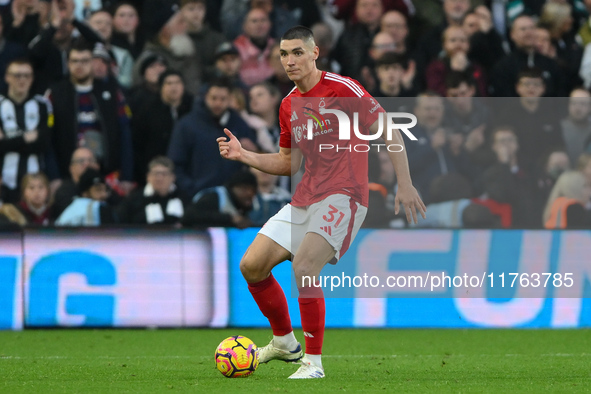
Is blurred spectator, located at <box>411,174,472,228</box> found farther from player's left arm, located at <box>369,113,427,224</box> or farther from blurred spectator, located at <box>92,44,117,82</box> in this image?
blurred spectator, located at <box>92,44,117,82</box>

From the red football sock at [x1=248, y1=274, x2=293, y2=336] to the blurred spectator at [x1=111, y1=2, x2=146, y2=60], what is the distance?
5.38m

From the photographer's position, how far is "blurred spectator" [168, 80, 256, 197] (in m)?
9.71

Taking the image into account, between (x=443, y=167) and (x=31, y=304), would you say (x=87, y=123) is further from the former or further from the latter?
(x=443, y=167)

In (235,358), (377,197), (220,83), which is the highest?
(220,83)

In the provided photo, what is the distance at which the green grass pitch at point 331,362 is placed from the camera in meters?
5.17

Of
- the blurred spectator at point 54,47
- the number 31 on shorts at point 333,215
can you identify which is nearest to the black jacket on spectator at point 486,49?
the blurred spectator at point 54,47

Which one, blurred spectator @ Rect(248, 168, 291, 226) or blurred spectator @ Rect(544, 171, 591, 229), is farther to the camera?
blurred spectator @ Rect(248, 168, 291, 226)

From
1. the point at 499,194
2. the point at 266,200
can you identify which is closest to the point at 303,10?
the point at 266,200

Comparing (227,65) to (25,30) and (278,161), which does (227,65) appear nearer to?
(25,30)

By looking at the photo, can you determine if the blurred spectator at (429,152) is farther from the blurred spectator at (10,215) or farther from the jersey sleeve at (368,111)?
the blurred spectator at (10,215)

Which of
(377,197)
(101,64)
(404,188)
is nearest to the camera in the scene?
(404,188)

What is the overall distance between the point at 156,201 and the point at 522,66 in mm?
4440

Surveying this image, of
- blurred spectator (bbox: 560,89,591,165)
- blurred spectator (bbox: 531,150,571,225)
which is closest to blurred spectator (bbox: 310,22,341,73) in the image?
blurred spectator (bbox: 560,89,591,165)

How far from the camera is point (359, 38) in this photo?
1084 cm
